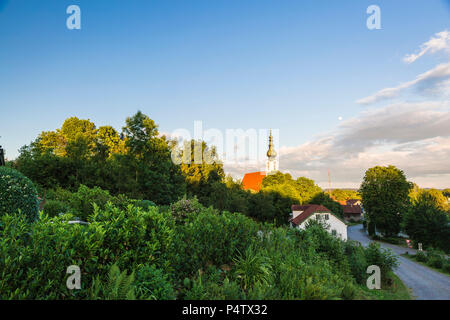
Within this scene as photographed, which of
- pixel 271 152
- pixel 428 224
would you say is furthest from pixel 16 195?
pixel 271 152

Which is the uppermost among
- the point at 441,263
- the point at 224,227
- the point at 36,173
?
the point at 36,173

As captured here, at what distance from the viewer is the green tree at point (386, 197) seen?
4325cm

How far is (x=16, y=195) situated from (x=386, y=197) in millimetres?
52516

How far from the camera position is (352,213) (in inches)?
3376

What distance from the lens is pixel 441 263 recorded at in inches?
893

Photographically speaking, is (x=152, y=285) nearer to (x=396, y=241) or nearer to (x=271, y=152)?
(x=396, y=241)

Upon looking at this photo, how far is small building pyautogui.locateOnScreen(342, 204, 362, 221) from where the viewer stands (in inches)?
3349

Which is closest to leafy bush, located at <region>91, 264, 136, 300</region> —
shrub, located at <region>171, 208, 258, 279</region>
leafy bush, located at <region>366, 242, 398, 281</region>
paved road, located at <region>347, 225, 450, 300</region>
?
shrub, located at <region>171, 208, 258, 279</region>

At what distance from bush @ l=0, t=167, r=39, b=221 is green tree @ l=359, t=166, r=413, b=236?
50.0 m
